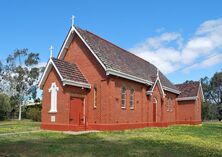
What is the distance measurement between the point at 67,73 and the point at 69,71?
0.66 metres

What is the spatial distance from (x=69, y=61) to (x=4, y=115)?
41337 mm

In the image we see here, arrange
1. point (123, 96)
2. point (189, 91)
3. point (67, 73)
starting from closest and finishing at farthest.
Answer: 1. point (67, 73)
2. point (123, 96)
3. point (189, 91)

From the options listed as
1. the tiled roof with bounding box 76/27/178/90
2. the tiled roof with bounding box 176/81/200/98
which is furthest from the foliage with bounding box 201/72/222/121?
the tiled roof with bounding box 76/27/178/90

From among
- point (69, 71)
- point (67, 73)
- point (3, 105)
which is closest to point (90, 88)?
point (69, 71)

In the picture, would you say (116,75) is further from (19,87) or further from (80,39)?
Answer: (19,87)

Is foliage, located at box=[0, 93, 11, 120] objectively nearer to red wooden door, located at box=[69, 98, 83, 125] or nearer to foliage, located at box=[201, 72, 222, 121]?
red wooden door, located at box=[69, 98, 83, 125]

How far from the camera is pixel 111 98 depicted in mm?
28375

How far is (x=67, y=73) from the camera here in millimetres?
27625

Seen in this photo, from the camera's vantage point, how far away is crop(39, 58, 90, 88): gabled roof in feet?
88.0

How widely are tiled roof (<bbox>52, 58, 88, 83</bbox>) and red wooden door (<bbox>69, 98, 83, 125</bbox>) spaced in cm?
179

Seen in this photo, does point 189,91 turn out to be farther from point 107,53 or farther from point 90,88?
point 90,88

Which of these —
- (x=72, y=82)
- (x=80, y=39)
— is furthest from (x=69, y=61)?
(x=72, y=82)

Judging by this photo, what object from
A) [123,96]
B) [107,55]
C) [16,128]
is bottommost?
[16,128]

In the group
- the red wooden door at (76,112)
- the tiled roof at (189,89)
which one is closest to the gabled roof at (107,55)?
the red wooden door at (76,112)
